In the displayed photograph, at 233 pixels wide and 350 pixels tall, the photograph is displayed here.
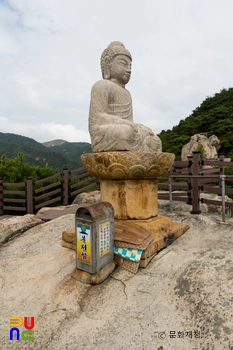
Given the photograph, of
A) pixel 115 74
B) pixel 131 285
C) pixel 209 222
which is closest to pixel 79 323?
pixel 131 285

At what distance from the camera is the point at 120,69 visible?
3652mm

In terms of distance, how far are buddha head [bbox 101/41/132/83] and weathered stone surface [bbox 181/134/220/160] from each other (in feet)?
65.4

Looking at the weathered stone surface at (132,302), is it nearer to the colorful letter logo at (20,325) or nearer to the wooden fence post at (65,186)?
the colorful letter logo at (20,325)

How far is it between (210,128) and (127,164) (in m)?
27.3

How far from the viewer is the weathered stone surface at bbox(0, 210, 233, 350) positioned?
72.9 inches

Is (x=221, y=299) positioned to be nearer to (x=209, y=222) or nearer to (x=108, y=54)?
(x=209, y=222)

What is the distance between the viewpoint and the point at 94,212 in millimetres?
2461

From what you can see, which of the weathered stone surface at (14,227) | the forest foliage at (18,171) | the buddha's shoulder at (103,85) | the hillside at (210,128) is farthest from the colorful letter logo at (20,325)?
the hillside at (210,128)

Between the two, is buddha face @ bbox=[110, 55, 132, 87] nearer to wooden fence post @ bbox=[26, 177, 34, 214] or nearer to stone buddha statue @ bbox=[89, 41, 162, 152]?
stone buddha statue @ bbox=[89, 41, 162, 152]

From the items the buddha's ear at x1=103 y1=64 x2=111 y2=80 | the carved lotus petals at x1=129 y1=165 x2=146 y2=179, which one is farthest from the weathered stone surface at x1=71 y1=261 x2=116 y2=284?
the buddha's ear at x1=103 y1=64 x2=111 y2=80

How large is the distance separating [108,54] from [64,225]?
10.6 feet

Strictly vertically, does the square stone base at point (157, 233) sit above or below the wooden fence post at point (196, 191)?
below

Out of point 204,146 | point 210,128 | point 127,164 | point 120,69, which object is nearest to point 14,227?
point 127,164

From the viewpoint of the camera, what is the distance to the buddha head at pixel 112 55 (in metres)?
3.62
